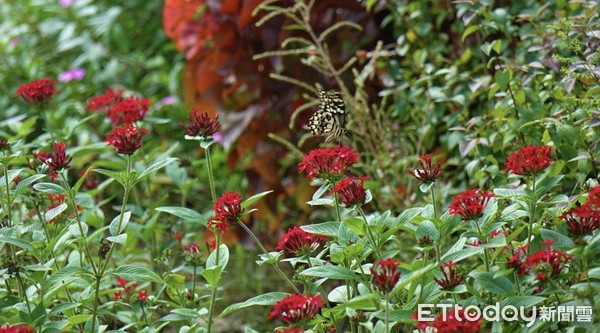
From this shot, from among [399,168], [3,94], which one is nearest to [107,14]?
[3,94]

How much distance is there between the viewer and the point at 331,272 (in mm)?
1544

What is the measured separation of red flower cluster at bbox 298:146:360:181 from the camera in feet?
5.29

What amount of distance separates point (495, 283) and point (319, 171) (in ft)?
1.32

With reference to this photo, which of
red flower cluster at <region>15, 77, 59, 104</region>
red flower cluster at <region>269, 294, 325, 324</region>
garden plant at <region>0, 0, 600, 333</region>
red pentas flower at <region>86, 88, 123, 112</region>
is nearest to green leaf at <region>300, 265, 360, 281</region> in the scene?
garden plant at <region>0, 0, 600, 333</region>

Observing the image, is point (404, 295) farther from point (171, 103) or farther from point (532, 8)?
point (171, 103)

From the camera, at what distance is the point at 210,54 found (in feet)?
10.6

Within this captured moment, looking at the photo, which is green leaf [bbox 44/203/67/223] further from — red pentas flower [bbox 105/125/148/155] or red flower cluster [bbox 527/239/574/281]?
red flower cluster [bbox 527/239/574/281]

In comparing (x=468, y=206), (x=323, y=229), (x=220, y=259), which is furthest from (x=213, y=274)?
(x=468, y=206)

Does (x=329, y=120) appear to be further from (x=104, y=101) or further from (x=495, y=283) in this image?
(x=495, y=283)

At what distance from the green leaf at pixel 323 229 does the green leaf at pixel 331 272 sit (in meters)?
0.09

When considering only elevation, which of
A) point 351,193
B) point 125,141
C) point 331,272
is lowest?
point 331,272

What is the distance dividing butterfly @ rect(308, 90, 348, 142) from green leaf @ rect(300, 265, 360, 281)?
25.3 inches

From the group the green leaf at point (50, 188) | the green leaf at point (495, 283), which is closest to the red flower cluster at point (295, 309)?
the green leaf at point (495, 283)

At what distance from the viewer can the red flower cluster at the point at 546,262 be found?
1.41m
